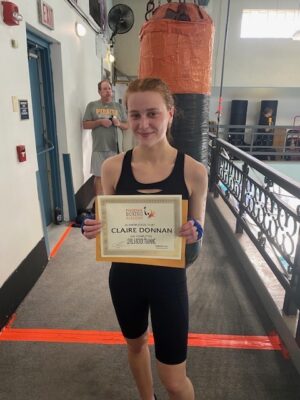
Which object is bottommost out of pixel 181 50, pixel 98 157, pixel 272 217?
pixel 272 217

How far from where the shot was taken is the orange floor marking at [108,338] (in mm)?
1841

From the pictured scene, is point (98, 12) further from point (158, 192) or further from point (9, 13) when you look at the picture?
point (158, 192)

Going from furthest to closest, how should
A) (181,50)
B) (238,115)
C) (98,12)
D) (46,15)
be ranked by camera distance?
(238,115)
(98,12)
(46,15)
(181,50)

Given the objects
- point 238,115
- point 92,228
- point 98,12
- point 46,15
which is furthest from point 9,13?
point 238,115

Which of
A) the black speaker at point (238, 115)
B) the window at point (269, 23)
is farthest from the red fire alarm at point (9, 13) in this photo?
the black speaker at point (238, 115)

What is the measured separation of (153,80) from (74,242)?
242 cm

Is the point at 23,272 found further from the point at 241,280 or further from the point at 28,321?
the point at 241,280

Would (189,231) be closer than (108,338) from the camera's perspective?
Yes

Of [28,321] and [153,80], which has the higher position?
[153,80]

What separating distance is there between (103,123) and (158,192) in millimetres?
2849

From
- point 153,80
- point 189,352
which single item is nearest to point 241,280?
point 189,352

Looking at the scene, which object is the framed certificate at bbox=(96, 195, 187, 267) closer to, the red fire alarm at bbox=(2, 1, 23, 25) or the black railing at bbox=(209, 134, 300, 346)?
the black railing at bbox=(209, 134, 300, 346)

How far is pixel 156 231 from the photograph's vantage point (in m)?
1.04

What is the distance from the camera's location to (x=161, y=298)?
1095mm
